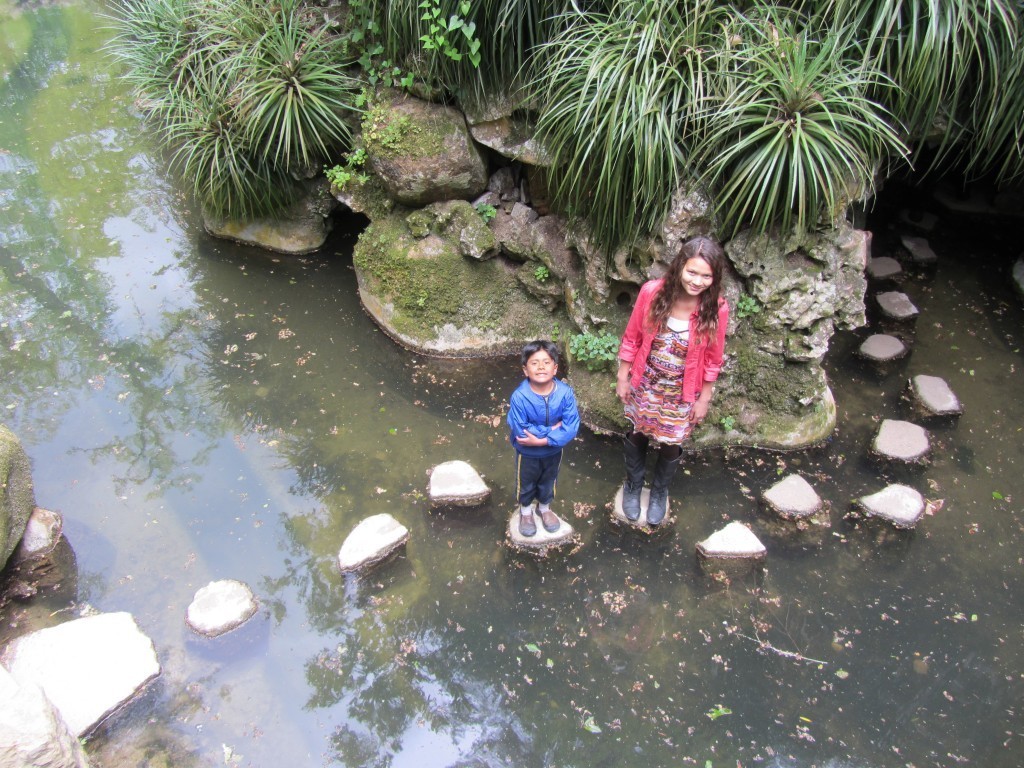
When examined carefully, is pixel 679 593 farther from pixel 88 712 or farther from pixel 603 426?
pixel 88 712

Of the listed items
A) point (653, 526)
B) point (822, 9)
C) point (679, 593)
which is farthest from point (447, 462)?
point (822, 9)

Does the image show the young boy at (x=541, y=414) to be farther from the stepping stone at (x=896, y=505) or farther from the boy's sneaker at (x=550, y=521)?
the stepping stone at (x=896, y=505)

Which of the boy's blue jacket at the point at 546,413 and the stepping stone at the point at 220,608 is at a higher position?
the boy's blue jacket at the point at 546,413

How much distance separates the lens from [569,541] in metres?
3.37

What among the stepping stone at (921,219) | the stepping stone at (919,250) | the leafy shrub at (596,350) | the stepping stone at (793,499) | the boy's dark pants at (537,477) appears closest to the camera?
the boy's dark pants at (537,477)

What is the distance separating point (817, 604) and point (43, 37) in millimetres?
10113

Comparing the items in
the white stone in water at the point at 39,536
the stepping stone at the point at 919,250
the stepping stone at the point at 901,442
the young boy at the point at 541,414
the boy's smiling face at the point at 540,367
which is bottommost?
the white stone in water at the point at 39,536

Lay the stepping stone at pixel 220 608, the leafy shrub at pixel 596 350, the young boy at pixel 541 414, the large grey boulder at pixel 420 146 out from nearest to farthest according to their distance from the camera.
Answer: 1. the young boy at pixel 541 414
2. the stepping stone at pixel 220 608
3. the leafy shrub at pixel 596 350
4. the large grey boulder at pixel 420 146

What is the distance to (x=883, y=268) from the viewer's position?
493 centimetres

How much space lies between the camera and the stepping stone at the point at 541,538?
131 inches

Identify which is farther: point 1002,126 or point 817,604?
point 1002,126

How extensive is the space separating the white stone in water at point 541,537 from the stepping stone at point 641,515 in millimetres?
258

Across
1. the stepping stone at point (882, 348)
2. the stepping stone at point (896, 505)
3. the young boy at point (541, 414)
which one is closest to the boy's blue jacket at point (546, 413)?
the young boy at point (541, 414)

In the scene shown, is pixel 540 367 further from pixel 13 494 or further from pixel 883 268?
pixel 883 268
